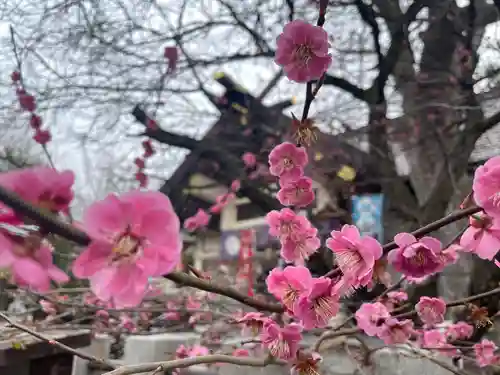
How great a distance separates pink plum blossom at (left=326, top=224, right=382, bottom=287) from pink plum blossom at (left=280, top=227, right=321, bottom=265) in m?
0.39

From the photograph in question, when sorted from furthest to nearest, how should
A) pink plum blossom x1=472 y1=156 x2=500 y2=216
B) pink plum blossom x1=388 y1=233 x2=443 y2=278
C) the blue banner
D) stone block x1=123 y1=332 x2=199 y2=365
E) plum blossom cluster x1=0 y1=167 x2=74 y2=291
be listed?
the blue banner
stone block x1=123 y1=332 x2=199 y2=365
pink plum blossom x1=388 y1=233 x2=443 y2=278
pink plum blossom x1=472 y1=156 x2=500 y2=216
plum blossom cluster x1=0 y1=167 x2=74 y2=291

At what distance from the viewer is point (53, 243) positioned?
503 mm

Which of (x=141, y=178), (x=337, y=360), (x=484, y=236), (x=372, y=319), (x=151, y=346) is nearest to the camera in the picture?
(x=484, y=236)

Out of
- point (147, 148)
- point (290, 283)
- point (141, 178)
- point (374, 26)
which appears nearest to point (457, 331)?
point (290, 283)

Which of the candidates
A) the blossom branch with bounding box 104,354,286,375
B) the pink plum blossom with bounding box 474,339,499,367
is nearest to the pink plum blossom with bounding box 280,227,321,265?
the blossom branch with bounding box 104,354,286,375

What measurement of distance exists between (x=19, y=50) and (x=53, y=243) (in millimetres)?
2554

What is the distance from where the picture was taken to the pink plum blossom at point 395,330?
1.26 m

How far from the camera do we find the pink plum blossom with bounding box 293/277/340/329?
81cm

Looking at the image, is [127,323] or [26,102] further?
[127,323]

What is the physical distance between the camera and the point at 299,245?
3.88ft

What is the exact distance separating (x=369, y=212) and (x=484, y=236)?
340 cm

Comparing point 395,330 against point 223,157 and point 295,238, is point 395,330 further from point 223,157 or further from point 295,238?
point 223,157

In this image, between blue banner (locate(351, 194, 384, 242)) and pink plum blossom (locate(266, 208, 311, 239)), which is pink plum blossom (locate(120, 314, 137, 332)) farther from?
pink plum blossom (locate(266, 208, 311, 239))

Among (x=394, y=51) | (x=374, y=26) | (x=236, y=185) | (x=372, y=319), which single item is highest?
(x=374, y=26)
